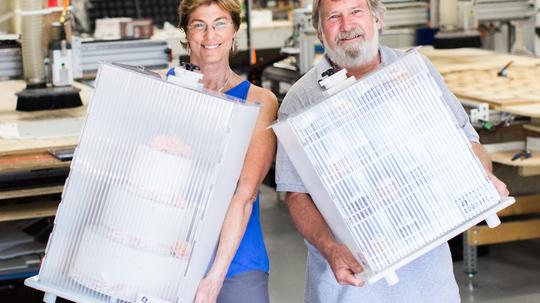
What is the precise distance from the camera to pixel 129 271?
211cm

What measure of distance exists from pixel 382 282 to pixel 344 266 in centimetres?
28

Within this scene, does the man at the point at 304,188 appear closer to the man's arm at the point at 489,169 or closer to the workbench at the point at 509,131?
the man's arm at the point at 489,169

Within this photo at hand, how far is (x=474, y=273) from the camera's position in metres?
5.02

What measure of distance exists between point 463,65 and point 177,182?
153 inches

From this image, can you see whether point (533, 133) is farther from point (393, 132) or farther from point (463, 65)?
point (393, 132)

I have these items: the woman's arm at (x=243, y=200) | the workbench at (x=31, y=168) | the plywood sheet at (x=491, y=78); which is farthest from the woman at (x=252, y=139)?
the plywood sheet at (x=491, y=78)

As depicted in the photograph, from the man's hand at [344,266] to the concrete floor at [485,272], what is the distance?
271 centimetres

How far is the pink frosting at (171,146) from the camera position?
2086 millimetres

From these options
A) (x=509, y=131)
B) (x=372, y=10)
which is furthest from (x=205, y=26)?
(x=509, y=131)

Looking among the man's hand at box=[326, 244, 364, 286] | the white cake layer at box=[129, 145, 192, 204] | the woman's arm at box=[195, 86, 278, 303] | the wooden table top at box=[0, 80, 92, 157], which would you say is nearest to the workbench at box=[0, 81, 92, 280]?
the wooden table top at box=[0, 80, 92, 157]

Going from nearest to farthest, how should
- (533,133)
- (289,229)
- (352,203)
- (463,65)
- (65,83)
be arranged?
(352,203), (65,83), (533,133), (463,65), (289,229)

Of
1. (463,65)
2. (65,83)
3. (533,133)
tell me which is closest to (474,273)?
(533,133)

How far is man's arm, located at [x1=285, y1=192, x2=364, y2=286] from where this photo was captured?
7.05 ft

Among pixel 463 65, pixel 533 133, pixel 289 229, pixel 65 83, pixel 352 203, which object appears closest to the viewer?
pixel 352 203
